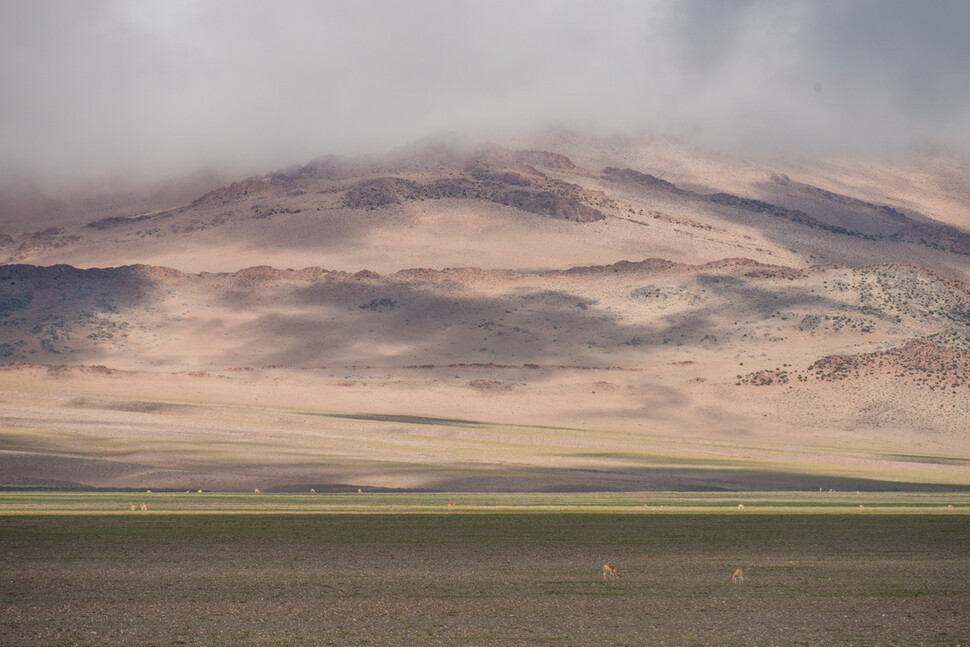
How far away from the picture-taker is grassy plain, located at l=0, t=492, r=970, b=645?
1692 cm

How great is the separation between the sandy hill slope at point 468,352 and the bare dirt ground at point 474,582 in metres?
17.0

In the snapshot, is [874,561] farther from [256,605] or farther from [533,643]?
[256,605]

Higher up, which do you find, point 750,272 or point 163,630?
point 750,272

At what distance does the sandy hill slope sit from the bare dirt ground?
17.0 metres

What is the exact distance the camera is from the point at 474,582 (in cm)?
2166

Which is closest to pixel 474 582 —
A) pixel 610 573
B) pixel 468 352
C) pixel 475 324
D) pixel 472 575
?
pixel 472 575

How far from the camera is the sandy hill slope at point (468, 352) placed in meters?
55.6

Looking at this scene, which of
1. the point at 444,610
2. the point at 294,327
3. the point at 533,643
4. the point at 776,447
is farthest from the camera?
the point at 294,327

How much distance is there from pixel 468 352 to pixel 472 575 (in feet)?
296

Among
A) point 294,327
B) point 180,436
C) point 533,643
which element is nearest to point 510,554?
point 533,643

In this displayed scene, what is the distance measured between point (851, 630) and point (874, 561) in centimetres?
817

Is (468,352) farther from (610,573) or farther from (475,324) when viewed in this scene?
(610,573)

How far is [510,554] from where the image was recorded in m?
25.5

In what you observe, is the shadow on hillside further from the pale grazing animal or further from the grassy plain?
the pale grazing animal
